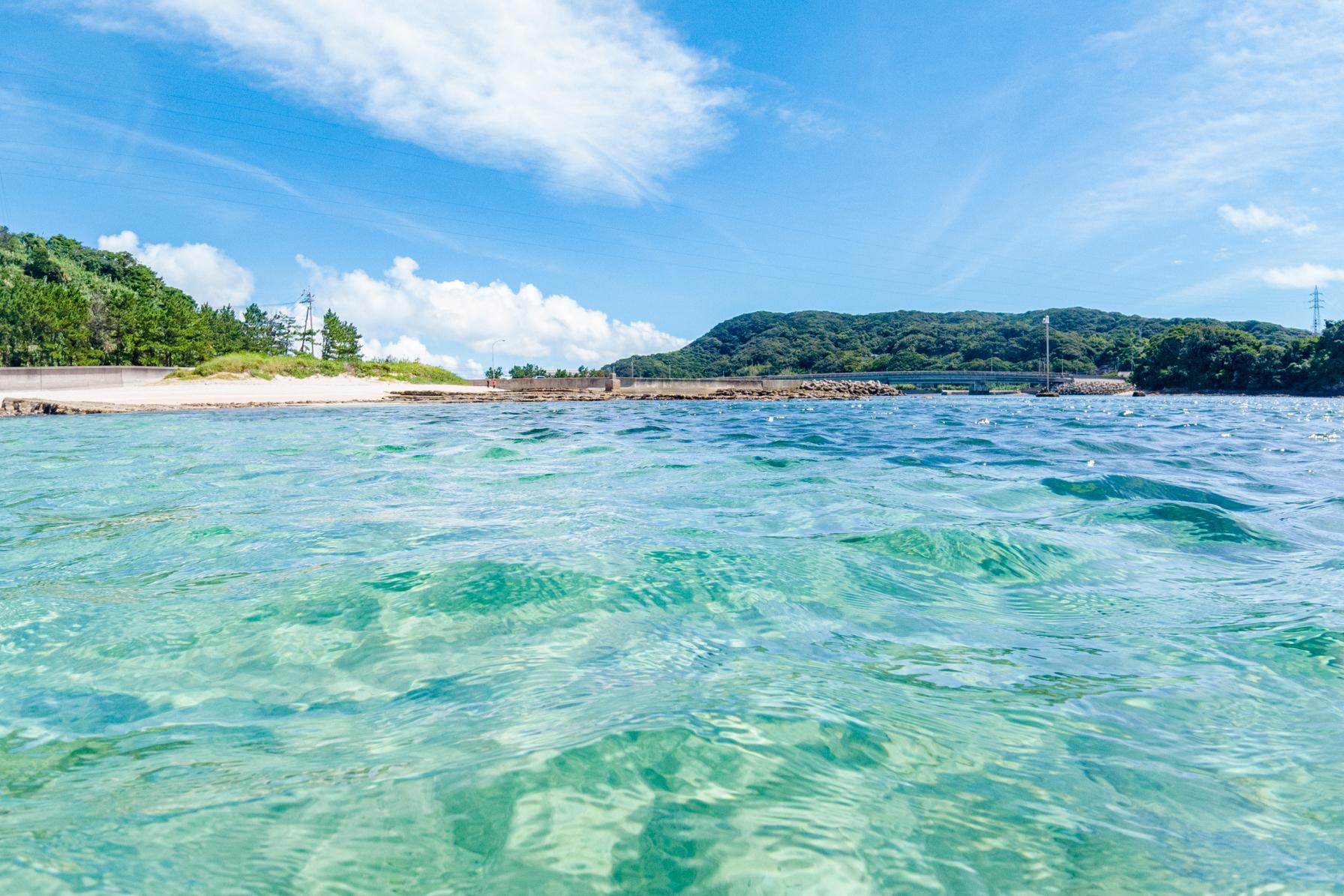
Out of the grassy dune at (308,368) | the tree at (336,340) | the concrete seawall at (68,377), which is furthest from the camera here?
the tree at (336,340)

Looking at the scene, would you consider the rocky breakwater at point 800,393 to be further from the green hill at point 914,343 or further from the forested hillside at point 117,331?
the forested hillside at point 117,331

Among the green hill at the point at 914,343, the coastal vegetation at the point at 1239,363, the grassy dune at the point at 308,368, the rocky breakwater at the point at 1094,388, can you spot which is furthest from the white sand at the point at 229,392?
the coastal vegetation at the point at 1239,363

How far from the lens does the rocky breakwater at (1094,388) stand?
101500 millimetres

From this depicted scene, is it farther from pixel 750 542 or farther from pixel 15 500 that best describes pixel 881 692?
pixel 15 500

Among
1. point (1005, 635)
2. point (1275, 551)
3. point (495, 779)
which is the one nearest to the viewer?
point (495, 779)

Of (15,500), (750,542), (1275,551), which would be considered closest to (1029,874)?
(750,542)

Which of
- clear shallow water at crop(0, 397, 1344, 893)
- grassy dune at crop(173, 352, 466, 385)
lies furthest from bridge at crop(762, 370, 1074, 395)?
clear shallow water at crop(0, 397, 1344, 893)

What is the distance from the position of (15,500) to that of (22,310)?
5598 centimetres

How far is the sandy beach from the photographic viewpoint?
30.7 meters

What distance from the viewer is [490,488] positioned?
7.92 meters

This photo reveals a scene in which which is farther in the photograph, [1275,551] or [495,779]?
[1275,551]

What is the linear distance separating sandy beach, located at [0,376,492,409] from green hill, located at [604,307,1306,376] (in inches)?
2509

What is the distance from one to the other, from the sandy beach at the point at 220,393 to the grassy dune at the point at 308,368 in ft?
3.03

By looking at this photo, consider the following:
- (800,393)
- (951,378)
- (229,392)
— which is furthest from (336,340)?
(951,378)
